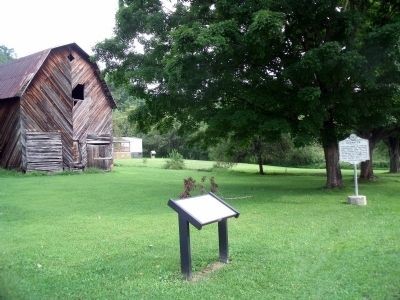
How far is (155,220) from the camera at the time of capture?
38.5 feet

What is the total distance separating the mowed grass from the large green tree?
12.9 feet

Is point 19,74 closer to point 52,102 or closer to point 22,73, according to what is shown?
point 22,73

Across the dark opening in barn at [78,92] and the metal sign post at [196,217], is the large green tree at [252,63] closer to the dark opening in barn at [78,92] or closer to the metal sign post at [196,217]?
the metal sign post at [196,217]

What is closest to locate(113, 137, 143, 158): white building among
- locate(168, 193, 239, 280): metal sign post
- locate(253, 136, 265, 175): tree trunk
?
locate(253, 136, 265, 175): tree trunk

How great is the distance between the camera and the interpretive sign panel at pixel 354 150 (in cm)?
1444

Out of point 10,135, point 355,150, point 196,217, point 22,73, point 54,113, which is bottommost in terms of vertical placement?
point 196,217

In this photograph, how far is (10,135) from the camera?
30391 millimetres

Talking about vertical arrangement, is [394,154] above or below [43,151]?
below

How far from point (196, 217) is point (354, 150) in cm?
935

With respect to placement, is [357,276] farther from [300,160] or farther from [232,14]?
[300,160]

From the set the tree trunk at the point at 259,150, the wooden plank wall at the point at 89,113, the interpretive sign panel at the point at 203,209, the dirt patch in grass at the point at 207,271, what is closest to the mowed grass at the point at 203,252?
the dirt patch in grass at the point at 207,271

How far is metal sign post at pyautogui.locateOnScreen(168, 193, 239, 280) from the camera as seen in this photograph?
6.71 meters

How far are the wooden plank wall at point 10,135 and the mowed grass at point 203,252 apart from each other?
53.4 ft

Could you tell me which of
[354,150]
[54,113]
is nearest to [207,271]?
[354,150]
